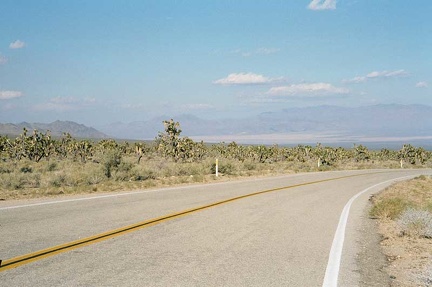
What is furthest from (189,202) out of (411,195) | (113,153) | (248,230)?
(411,195)

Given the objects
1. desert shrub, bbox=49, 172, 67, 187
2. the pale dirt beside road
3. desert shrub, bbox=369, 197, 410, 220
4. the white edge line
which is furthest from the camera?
desert shrub, bbox=49, 172, 67, 187

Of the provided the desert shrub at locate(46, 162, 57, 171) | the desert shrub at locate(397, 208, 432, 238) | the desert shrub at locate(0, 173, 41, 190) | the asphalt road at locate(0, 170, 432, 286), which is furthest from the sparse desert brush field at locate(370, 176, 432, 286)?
the desert shrub at locate(46, 162, 57, 171)

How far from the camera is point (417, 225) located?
10.1 meters

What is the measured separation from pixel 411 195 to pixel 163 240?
18.3 metres

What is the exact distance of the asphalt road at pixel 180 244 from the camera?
5801mm

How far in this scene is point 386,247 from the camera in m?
8.85

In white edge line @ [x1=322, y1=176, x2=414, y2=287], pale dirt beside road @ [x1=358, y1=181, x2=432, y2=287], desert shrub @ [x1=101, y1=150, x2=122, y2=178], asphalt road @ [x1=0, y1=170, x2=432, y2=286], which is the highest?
desert shrub @ [x1=101, y1=150, x2=122, y2=178]

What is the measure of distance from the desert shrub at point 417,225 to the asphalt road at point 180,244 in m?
1.11

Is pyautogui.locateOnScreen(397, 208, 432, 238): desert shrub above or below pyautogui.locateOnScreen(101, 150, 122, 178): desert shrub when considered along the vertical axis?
below

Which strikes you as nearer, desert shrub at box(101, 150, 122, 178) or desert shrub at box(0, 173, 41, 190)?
desert shrub at box(0, 173, 41, 190)

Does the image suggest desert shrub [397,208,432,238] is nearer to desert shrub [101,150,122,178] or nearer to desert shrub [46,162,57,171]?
desert shrub [101,150,122,178]

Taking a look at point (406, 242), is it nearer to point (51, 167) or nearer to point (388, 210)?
point (388, 210)

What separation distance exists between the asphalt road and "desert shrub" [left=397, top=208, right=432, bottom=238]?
43.7 inches

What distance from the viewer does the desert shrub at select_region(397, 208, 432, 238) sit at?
10000 mm
